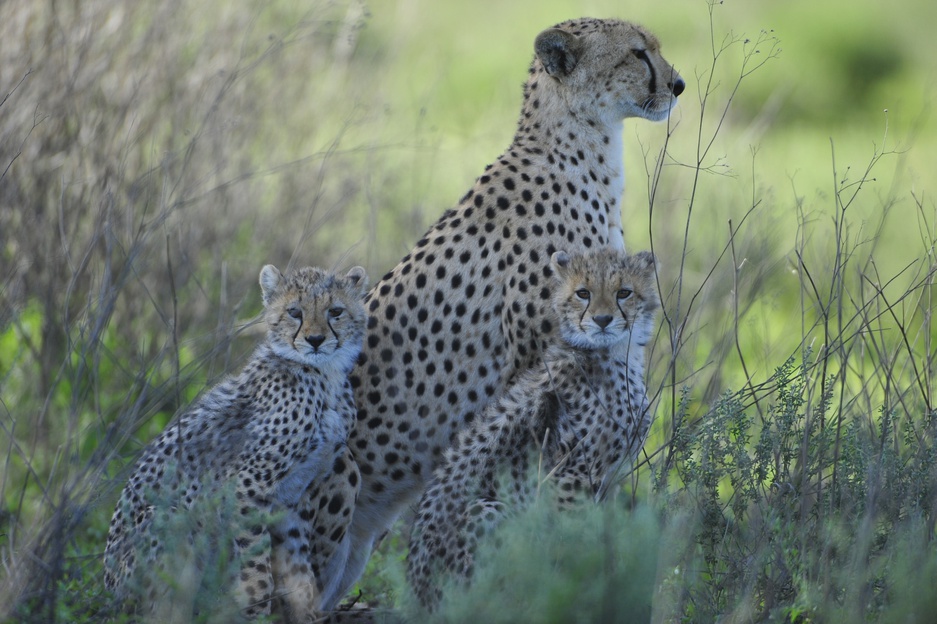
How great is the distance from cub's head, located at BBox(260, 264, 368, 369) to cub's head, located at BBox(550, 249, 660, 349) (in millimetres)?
548

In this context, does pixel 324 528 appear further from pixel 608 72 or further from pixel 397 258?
pixel 397 258

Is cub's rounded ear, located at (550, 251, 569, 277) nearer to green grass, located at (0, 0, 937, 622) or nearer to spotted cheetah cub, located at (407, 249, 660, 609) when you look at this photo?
spotted cheetah cub, located at (407, 249, 660, 609)

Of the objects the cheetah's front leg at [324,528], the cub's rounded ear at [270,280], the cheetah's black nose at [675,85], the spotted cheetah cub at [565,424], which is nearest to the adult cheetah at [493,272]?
the cheetah's black nose at [675,85]

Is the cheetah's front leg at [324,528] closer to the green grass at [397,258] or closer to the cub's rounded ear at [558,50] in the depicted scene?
the green grass at [397,258]

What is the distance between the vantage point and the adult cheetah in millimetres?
3504

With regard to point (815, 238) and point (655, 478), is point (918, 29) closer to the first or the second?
point (815, 238)

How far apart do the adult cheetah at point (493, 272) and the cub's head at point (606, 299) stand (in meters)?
0.21

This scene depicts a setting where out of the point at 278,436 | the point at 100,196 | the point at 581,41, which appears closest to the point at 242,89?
the point at 100,196

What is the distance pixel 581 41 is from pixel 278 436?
1468mm

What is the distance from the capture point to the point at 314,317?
10.4 feet

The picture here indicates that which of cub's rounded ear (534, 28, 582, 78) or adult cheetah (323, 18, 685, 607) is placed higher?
cub's rounded ear (534, 28, 582, 78)

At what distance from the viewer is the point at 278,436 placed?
313 cm

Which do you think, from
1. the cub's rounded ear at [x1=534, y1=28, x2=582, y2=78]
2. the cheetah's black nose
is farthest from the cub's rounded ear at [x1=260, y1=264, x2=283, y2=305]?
the cheetah's black nose

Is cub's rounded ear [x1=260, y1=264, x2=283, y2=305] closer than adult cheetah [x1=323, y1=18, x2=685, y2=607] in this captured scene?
Yes
